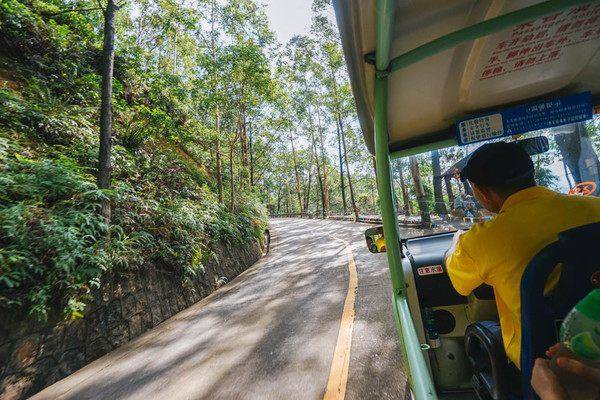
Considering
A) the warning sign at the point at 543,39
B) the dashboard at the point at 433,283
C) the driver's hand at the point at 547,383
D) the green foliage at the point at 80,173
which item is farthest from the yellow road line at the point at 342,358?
the green foliage at the point at 80,173

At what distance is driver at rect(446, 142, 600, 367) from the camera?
1232 mm

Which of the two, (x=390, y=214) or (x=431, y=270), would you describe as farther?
(x=431, y=270)

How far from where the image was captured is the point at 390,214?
196cm

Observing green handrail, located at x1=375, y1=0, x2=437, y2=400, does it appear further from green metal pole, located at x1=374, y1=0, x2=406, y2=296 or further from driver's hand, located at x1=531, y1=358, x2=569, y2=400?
driver's hand, located at x1=531, y1=358, x2=569, y2=400

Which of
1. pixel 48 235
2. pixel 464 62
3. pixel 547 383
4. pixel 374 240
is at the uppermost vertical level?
pixel 464 62

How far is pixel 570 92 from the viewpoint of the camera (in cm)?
239

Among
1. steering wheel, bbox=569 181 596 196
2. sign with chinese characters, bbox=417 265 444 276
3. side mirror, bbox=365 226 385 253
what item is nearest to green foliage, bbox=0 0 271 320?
side mirror, bbox=365 226 385 253

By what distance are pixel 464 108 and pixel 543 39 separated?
0.69 m

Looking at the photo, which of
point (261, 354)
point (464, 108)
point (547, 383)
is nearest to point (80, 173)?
point (261, 354)

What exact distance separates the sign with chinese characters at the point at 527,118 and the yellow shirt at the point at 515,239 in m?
1.27

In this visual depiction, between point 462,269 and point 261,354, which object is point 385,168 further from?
point 261,354

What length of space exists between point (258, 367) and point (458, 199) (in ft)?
9.47

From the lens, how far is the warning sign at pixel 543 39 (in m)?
1.65

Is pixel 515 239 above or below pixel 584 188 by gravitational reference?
below
